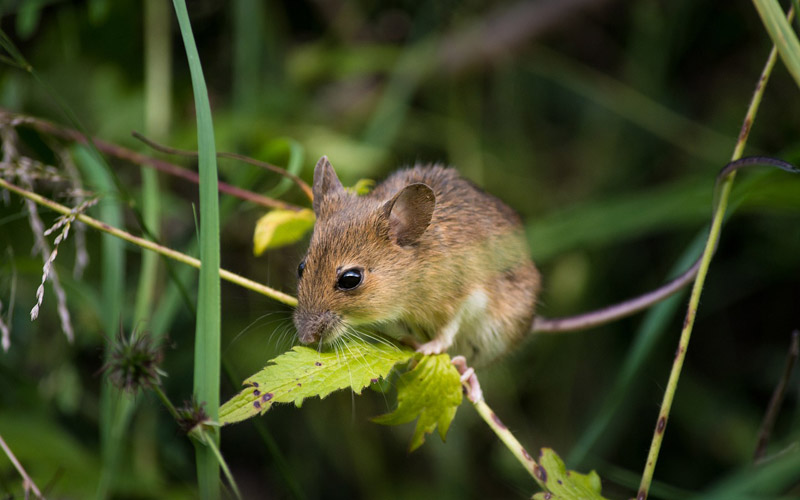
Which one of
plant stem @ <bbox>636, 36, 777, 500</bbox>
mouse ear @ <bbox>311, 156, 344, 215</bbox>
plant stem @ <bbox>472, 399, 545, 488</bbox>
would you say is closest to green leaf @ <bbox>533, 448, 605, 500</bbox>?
plant stem @ <bbox>472, 399, 545, 488</bbox>

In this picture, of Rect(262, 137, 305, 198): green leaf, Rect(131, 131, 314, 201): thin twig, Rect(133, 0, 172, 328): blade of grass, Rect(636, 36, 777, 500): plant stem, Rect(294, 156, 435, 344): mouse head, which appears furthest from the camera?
Rect(133, 0, 172, 328): blade of grass

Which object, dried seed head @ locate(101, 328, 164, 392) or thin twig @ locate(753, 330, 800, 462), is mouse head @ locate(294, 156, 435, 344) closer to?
dried seed head @ locate(101, 328, 164, 392)

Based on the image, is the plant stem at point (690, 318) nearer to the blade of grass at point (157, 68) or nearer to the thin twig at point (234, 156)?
the thin twig at point (234, 156)

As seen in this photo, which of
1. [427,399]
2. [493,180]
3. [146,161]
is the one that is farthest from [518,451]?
[493,180]

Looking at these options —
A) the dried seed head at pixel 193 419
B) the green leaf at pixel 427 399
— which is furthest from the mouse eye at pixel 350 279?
the dried seed head at pixel 193 419

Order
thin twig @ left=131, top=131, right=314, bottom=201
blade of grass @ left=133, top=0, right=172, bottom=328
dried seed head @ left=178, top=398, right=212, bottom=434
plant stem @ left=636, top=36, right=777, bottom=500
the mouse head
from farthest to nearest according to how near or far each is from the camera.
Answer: blade of grass @ left=133, top=0, right=172, bottom=328 → the mouse head → thin twig @ left=131, top=131, right=314, bottom=201 → plant stem @ left=636, top=36, right=777, bottom=500 → dried seed head @ left=178, top=398, right=212, bottom=434

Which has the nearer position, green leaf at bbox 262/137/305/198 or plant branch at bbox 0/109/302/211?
plant branch at bbox 0/109/302/211

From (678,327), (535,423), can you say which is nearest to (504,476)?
(535,423)
